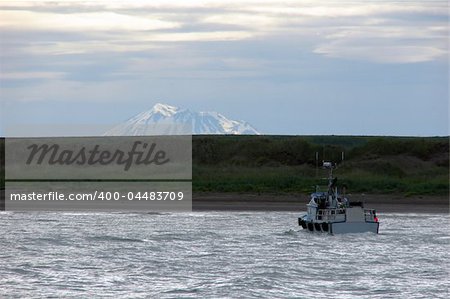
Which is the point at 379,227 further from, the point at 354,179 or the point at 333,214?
the point at 354,179

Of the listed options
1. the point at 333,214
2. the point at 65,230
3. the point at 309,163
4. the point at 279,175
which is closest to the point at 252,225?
the point at 333,214

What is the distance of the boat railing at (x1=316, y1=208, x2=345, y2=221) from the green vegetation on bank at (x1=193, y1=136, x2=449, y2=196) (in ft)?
77.1

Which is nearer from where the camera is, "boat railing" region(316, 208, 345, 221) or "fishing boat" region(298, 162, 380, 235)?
"fishing boat" region(298, 162, 380, 235)

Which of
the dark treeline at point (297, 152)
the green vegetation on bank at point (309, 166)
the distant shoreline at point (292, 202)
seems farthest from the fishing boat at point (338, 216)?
the dark treeline at point (297, 152)

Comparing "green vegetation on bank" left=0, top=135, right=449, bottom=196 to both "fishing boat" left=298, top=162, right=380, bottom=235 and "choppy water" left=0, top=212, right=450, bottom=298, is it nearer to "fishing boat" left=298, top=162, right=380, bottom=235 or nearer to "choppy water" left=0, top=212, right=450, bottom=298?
"choppy water" left=0, top=212, right=450, bottom=298

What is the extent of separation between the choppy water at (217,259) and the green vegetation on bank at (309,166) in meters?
17.0

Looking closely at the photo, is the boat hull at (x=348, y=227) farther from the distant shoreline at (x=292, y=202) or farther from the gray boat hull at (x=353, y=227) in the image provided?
the distant shoreline at (x=292, y=202)

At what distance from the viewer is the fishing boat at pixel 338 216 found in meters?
49.7

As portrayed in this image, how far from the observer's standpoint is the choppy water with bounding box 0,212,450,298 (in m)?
32.7

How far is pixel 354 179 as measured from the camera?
7800 centimetres

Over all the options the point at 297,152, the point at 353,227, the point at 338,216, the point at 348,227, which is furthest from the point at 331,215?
the point at 297,152

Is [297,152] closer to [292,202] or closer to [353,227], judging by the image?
[292,202]

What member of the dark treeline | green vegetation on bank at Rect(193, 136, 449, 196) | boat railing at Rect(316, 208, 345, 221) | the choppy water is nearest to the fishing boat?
boat railing at Rect(316, 208, 345, 221)

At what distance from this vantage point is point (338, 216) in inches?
1967
